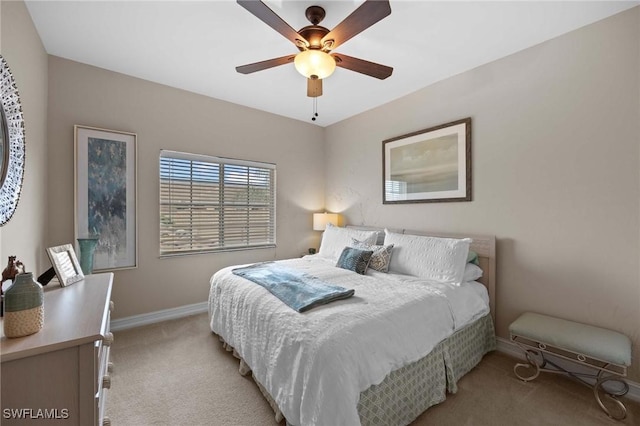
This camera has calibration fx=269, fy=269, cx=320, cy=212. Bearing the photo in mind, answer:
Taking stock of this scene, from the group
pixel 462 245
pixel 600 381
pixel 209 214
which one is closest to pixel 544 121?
pixel 462 245

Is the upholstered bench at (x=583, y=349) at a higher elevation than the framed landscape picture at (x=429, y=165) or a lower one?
lower

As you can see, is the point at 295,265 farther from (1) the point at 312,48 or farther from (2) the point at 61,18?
(2) the point at 61,18

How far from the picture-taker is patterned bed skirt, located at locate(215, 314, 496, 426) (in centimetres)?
149

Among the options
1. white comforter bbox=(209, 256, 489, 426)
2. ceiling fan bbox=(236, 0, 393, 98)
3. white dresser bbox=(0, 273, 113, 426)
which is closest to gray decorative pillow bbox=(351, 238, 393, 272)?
white comforter bbox=(209, 256, 489, 426)

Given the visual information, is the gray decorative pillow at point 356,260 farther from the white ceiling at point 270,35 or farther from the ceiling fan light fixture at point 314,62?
the white ceiling at point 270,35

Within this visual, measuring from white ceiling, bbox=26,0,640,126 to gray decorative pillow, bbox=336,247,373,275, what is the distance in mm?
1900

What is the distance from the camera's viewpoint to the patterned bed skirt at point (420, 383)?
1491 millimetres

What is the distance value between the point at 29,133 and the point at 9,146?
69 cm

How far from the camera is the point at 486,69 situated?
8.78ft

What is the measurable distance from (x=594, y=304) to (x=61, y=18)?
15.4 ft

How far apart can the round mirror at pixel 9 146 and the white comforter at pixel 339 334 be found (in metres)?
1.51

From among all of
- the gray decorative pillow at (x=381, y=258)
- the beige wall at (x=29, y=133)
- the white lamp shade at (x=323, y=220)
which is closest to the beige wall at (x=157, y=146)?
the beige wall at (x=29, y=133)

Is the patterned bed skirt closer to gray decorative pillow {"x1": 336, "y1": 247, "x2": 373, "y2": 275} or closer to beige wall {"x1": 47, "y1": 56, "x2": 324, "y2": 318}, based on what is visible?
gray decorative pillow {"x1": 336, "y1": 247, "x2": 373, "y2": 275}

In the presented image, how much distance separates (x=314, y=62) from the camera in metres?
1.90
